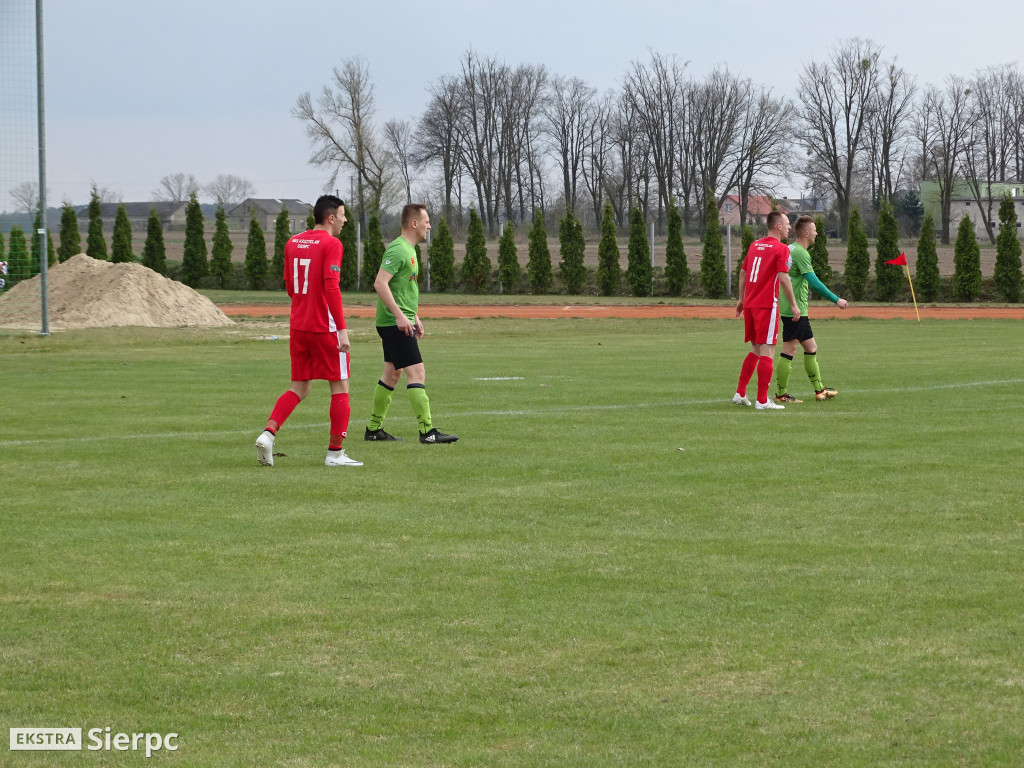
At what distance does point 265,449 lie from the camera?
9430mm

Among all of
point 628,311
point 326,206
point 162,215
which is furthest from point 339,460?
point 162,215

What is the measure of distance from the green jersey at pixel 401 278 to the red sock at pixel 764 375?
4318 mm

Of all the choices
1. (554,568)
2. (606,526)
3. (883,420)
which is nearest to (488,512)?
(606,526)

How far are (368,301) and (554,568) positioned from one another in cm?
4201

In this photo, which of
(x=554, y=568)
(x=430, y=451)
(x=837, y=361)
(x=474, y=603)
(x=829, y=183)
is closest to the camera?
(x=474, y=603)

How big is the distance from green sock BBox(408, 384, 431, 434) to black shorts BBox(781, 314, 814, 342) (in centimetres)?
547

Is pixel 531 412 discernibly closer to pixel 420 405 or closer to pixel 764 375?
pixel 420 405

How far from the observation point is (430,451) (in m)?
10.4

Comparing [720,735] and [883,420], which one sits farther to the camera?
[883,420]

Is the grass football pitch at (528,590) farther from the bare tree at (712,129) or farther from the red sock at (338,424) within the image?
the bare tree at (712,129)

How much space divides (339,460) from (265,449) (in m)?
0.59

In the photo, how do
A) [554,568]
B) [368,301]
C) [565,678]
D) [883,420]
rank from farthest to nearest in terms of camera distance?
[368,301] < [883,420] < [554,568] < [565,678]

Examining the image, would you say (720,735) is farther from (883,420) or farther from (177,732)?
(883,420)

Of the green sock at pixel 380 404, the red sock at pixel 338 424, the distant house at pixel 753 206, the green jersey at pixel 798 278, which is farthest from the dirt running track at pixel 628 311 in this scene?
the distant house at pixel 753 206
